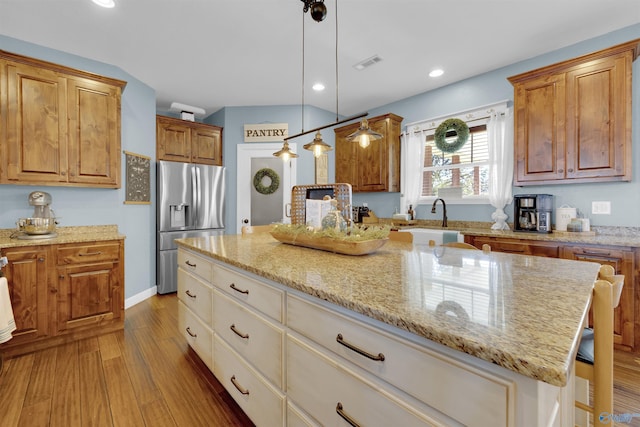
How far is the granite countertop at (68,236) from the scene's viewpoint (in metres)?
2.25

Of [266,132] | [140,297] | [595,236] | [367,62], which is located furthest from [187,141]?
[595,236]

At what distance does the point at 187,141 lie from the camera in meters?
4.43

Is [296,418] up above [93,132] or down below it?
below

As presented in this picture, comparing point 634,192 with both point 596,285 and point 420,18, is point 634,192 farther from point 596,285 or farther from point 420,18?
point 596,285

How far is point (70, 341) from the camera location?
2467 millimetres

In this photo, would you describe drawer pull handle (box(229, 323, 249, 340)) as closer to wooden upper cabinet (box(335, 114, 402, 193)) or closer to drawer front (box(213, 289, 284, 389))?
drawer front (box(213, 289, 284, 389))

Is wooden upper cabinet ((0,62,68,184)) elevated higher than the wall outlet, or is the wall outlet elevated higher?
wooden upper cabinet ((0,62,68,184))

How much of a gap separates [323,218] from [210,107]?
3.88 m

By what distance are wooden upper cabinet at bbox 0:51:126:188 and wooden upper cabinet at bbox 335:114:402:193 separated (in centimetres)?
307

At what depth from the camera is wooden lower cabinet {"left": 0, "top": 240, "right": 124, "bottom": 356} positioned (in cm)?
221

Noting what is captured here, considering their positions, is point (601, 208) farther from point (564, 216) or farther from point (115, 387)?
point (115, 387)

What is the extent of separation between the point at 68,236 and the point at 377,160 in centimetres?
376

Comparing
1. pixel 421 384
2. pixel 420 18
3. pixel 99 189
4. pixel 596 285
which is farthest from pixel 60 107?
pixel 596 285

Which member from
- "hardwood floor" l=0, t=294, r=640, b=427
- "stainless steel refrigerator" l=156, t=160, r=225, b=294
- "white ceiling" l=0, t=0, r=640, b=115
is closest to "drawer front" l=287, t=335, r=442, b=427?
"hardwood floor" l=0, t=294, r=640, b=427
